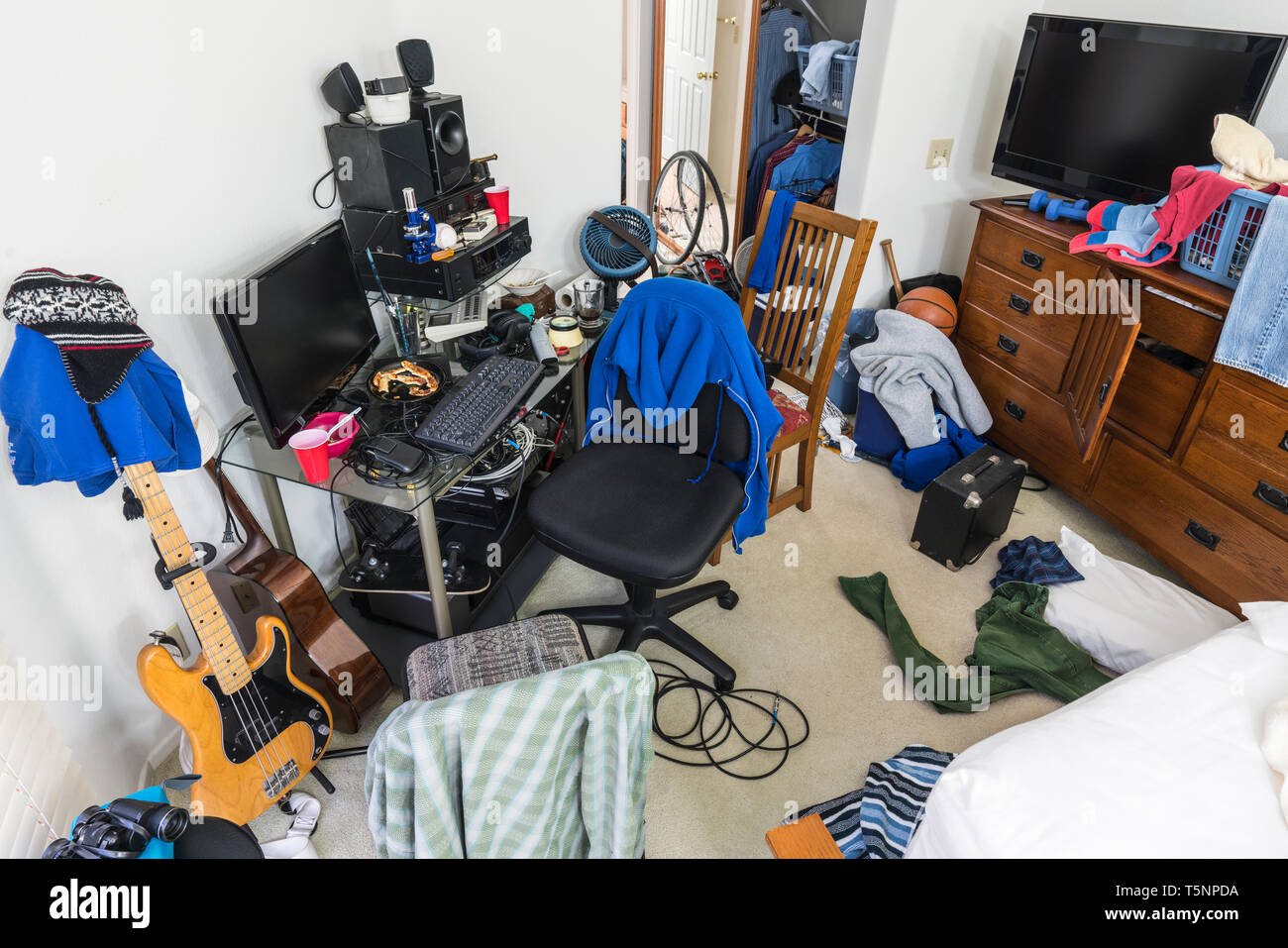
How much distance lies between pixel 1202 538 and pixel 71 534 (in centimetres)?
275

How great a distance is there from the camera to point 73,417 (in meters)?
1.23

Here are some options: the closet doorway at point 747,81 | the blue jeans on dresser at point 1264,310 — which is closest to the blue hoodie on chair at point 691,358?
the blue jeans on dresser at point 1264,310

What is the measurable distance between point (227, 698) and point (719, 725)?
1.11m

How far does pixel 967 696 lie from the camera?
78.0 inches

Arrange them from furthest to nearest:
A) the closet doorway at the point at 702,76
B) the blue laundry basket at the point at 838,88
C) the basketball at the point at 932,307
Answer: the closet doorway at the point at 702,76
the blue laundry basket at the point at 838,88
the basketball at the point at 932,307

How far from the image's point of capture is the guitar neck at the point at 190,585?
4.49 ft

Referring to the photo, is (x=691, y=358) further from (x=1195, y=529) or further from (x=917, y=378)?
(x=1195, y=529)

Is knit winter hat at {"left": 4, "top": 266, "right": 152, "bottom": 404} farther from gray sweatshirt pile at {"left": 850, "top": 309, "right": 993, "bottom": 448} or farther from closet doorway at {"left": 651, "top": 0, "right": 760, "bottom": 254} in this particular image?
closet doorway at {"left": 651, "top": 0, "right": 760, "bottom": 254}

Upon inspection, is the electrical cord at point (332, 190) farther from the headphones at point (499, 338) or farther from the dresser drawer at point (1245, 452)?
the dresser drawer at point (1245, 452)

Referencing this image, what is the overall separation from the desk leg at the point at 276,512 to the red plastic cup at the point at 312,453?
25 cm

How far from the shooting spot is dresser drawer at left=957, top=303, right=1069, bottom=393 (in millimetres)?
2588

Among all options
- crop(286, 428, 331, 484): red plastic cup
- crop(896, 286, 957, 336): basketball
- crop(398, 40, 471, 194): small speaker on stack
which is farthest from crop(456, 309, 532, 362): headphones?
crop(896, 286, 957, 336): basketball
